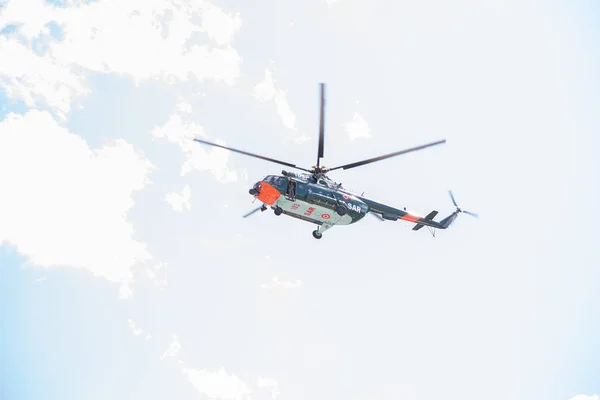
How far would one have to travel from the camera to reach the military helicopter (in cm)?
3158

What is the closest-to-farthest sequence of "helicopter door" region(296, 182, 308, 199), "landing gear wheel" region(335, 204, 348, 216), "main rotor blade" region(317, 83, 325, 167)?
"main rotor blade" region(317, 83, 325, 167) → "helicopter door" region(296, 182, 308, 199) → "landing gear wheel" region(335, 204, 348, 216)

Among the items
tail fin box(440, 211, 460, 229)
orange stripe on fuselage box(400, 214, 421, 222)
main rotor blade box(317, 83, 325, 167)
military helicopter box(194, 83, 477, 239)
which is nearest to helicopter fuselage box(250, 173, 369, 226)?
military helicopter box(194, 83, 477, 239)

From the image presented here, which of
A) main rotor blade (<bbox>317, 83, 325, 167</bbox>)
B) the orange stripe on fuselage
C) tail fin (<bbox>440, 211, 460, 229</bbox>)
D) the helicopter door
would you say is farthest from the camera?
tail fin (<bbox>440, 211, 460, 229</bbox>)

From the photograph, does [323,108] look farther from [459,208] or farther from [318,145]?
[459,208]

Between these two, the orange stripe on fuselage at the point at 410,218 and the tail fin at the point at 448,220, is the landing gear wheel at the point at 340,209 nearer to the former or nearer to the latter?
the orange stripe on fuselage at the point at 410,218

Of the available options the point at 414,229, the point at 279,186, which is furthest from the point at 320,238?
the point at 414,229

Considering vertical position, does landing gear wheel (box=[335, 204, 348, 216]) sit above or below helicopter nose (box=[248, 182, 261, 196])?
below

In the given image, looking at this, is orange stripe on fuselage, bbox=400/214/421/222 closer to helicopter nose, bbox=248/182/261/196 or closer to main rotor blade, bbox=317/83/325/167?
main rotor blade, bbox=317/83/325/167

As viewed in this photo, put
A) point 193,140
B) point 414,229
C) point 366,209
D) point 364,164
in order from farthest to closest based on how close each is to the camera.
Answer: point 414,229, point 366,209, point 364,164, point 193,140

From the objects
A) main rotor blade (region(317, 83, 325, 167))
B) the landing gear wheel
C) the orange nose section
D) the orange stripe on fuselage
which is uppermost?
main rotor blade (region(317, 83, 325, 167))

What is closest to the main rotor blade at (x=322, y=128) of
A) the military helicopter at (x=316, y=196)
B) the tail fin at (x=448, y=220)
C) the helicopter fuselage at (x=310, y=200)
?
the military helicopter at (x=316, y=196)

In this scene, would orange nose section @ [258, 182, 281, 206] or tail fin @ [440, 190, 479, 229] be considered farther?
tail fin @ [440, 190, 479, 229]

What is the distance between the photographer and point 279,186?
31531 millimetres

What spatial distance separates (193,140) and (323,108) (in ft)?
29.9
